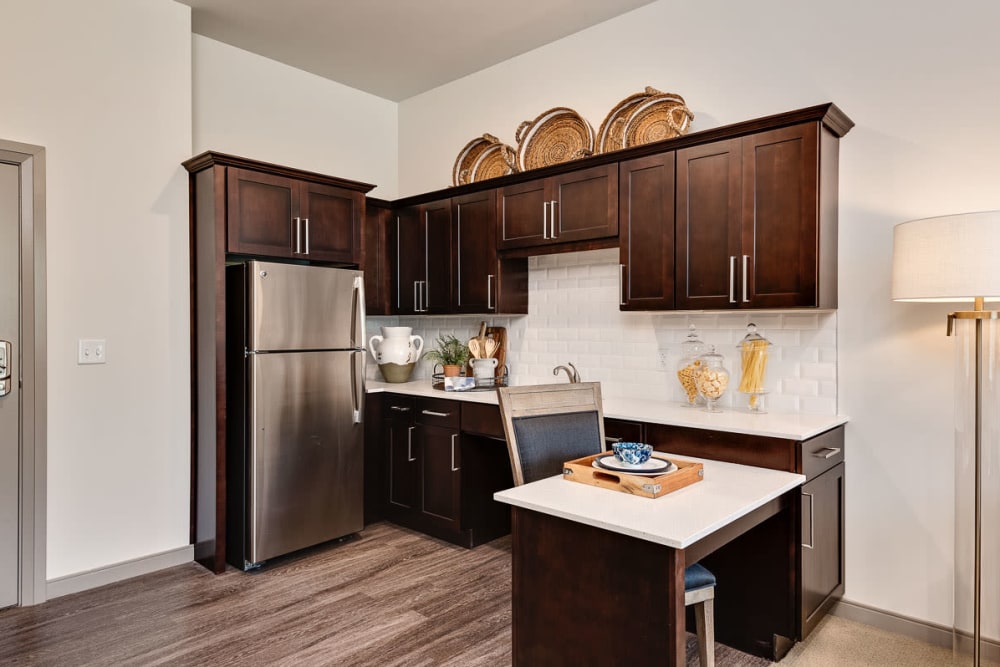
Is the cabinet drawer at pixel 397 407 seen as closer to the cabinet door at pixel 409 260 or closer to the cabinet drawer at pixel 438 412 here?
the cabinet drawer at pixel 438 412

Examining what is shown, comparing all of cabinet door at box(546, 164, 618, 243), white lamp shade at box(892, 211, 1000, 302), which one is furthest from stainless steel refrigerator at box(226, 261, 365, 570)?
white lamp shade at box(892, 211, 1000, 302)

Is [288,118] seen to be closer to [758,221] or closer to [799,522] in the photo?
[758,221]

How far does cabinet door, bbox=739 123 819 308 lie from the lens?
8.46ft

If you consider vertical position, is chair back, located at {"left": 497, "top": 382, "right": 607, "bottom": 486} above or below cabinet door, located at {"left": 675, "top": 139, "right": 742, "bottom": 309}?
below

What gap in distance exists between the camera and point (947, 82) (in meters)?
2.56

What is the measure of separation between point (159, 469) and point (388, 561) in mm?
1348

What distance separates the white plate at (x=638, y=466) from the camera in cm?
204

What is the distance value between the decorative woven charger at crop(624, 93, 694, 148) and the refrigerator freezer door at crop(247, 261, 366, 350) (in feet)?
5.89

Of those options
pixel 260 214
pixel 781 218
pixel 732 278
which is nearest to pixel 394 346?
pixel 260 214

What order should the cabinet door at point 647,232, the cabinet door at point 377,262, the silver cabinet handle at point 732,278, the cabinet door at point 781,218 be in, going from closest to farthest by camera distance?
the cabinet door at point 781,218 → the silver cabinet handle at point 732,278 → the cabinet door at point 647,232 → the cabinet door at point 377,262

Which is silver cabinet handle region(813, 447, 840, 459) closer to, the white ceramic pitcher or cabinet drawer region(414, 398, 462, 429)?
cabinet drawer region(414, 398, 462, 429)

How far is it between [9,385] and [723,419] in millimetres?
3284

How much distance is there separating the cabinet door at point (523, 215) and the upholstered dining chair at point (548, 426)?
123 cm

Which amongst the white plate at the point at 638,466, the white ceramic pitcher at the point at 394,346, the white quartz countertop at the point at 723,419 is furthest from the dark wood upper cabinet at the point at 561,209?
the white plate at the point at 638,466
